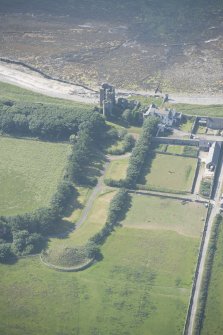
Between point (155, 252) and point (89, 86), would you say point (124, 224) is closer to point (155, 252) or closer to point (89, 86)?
point (155, 252)

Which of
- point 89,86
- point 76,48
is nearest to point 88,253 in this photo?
point 89,86

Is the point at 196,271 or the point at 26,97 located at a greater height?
the point at 26,97

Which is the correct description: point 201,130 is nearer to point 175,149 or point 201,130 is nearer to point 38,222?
point 175,149

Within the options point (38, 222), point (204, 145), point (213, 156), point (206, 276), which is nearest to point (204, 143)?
point (204, 145)

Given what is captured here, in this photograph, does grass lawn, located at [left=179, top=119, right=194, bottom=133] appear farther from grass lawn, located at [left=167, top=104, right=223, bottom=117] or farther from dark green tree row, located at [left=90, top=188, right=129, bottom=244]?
dark green tree row, located at [left=90, top=188, right=129, bottom=244]

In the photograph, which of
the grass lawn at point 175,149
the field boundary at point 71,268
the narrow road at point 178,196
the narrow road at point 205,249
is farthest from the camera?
the grass lawn at point 175,149

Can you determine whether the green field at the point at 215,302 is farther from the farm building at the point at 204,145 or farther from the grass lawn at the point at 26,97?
the grass lawn at the point at 26,97

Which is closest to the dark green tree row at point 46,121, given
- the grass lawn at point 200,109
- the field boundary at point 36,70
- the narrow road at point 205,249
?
the field boundary at point 36,70
